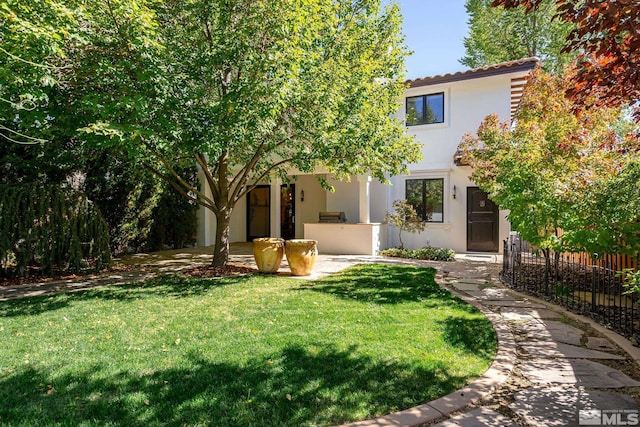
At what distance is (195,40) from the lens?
743cm

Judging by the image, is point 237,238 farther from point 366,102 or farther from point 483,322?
point 483,322

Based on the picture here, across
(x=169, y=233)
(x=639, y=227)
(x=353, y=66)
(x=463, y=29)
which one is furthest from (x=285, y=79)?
(x=463, y=29)

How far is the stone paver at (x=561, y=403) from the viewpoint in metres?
2.97

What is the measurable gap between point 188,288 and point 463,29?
26.6 metres

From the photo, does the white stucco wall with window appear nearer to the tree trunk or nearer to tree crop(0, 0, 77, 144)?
the tree trunk

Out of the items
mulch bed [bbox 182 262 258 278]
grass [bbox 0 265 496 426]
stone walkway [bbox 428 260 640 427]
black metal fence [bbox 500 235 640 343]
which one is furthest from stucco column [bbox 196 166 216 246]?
stone walkway [bbox 428 260 640 427]

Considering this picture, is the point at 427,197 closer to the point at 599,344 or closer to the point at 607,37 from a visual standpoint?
the point at 599,344

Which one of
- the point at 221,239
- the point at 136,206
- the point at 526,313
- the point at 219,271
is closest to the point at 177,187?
the point at 221,239

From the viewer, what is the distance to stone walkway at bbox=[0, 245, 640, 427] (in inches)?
117

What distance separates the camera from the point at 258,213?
1808cm

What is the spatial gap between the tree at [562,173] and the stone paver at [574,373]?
207 centimetres

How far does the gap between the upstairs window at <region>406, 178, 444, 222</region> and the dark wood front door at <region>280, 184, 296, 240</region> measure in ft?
18.0

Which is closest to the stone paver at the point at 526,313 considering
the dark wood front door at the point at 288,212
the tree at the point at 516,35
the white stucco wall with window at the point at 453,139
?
the white stucco wall with window at the point at 453,139

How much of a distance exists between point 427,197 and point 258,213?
7959 millimetres
